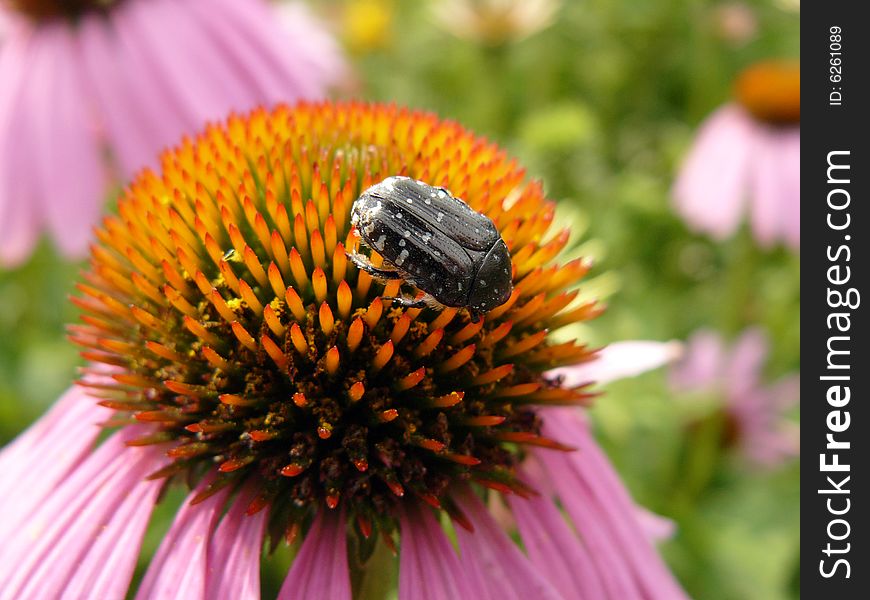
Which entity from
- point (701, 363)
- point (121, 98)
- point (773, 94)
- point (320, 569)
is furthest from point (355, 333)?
point (773, 94)

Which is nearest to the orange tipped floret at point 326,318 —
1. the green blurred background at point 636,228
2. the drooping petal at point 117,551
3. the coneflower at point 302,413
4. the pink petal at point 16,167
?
the coneflower at point 302,413

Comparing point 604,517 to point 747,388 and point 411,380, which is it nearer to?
point 411,380

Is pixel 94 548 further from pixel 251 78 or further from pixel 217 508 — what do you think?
pixel 251 78

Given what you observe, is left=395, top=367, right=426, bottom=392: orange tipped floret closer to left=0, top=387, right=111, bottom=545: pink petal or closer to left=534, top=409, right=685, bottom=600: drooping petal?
left=534, top=409, right=685, bottom=600: drooping petal

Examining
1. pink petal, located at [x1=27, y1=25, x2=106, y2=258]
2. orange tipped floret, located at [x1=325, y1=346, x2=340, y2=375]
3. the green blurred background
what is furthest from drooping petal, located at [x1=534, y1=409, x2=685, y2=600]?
pink petal, located at [x1=27, y1=25, x2=106, y2=258]

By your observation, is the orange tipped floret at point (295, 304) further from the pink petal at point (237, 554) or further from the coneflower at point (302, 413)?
the pink petal at point (237, 554)

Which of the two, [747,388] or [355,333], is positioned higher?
[747,388]
